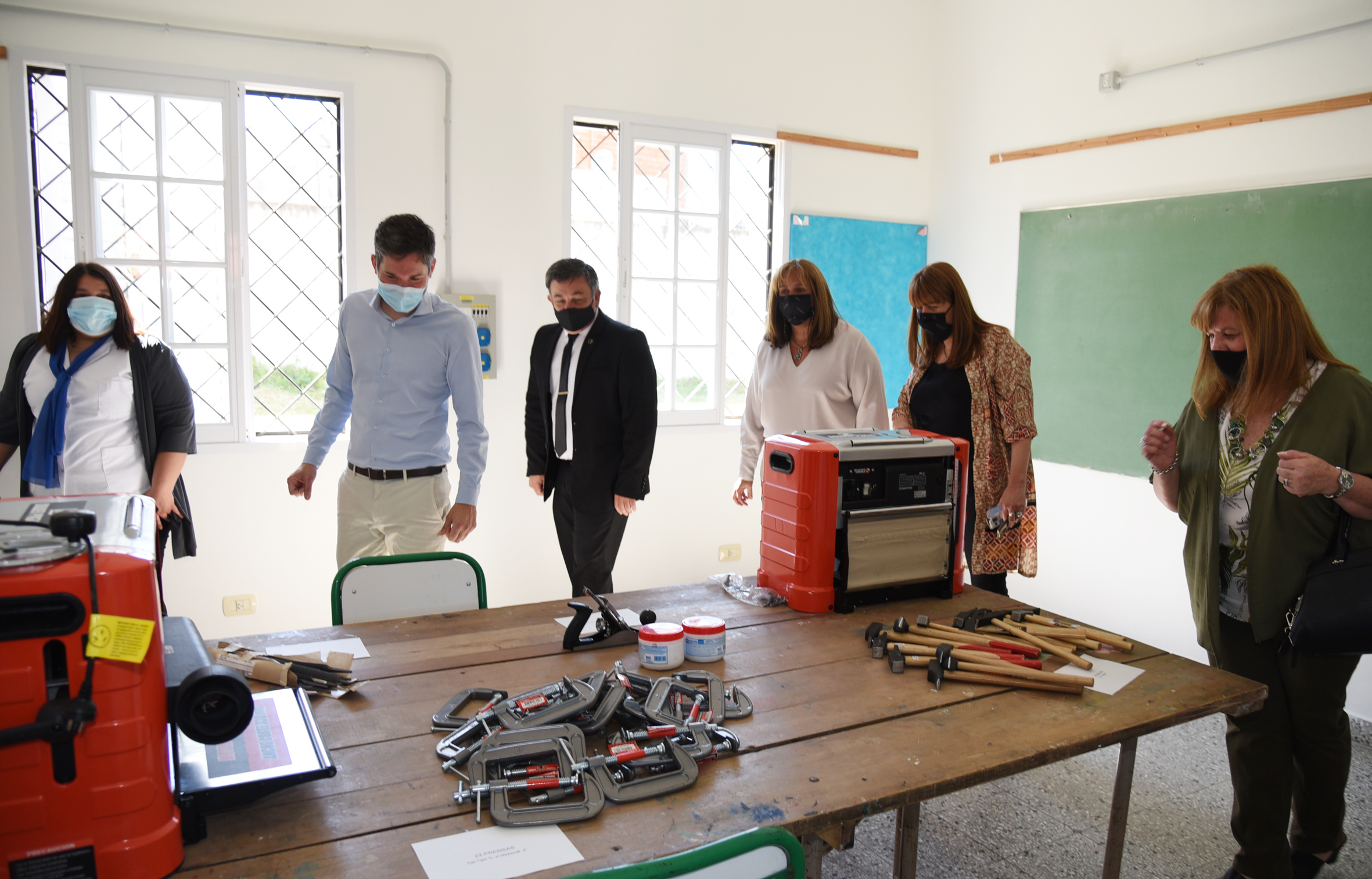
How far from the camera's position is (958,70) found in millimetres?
4605

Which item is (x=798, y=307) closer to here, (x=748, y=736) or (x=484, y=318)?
(x=484, y=318)

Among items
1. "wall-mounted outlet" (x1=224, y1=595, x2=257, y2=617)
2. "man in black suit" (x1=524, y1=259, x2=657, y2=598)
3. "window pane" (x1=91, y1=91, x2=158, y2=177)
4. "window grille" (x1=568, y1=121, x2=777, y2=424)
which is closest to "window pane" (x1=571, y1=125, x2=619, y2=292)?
"window grille" (x1=568, y1=121, x2=777, y2=424)

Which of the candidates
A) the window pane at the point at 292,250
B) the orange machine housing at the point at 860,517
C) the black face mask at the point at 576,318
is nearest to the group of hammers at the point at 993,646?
the orange machine housing at the point at 860,517

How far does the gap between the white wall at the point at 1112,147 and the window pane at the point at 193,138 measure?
11.6ft

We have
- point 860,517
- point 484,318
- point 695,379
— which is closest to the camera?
point 860,517

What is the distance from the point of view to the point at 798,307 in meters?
2.89

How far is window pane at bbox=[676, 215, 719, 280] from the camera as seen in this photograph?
4.33m

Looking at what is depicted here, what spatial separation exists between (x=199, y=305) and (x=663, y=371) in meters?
2.08

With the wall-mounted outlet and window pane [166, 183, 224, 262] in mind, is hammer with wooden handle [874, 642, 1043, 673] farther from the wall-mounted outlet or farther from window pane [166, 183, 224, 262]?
window pane [166, 183, 224, 262]

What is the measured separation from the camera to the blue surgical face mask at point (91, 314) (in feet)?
8.18

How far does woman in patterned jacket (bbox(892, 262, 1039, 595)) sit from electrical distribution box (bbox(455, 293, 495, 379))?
6.34ft

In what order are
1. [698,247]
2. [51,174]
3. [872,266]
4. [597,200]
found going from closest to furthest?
[51,174], [597,200], [698,247], [872,266]

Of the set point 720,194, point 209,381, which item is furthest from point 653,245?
point 209,381

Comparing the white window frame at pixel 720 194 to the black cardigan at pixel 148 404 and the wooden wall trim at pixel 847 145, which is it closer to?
the wooden wall trim at pixel 847 145
